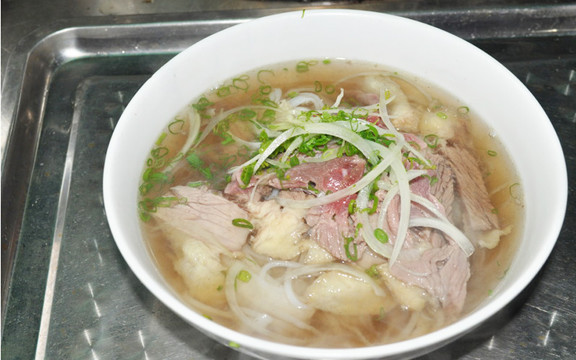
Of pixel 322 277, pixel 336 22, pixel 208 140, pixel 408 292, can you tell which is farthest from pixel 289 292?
pixel 336 22

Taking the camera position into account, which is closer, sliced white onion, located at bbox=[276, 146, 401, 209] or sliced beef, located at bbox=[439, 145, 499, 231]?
sliced white onion, located at bbox=[276, 146, 401, 209]

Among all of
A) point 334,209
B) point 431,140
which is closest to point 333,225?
point 334,209

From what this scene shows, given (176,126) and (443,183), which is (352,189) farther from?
(176,126)

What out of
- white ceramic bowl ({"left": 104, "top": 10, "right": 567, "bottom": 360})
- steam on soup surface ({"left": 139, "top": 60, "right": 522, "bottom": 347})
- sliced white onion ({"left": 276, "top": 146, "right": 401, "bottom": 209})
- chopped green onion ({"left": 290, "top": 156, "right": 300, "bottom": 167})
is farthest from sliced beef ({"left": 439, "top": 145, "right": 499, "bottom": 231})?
chopped green onion ({"left": 290, "top": 156, "right": 300, "bottom": 167})

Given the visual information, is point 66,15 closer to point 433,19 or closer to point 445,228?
point 433,19

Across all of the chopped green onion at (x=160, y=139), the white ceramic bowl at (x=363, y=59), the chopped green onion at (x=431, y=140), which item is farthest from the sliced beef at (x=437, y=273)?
the chopped green onion at (x=160, y=139)

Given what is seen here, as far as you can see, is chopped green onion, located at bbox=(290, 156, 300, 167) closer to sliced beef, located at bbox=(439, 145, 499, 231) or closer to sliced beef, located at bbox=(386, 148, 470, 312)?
sliced beef, located at bbox=(386, 148, 470, 312)
